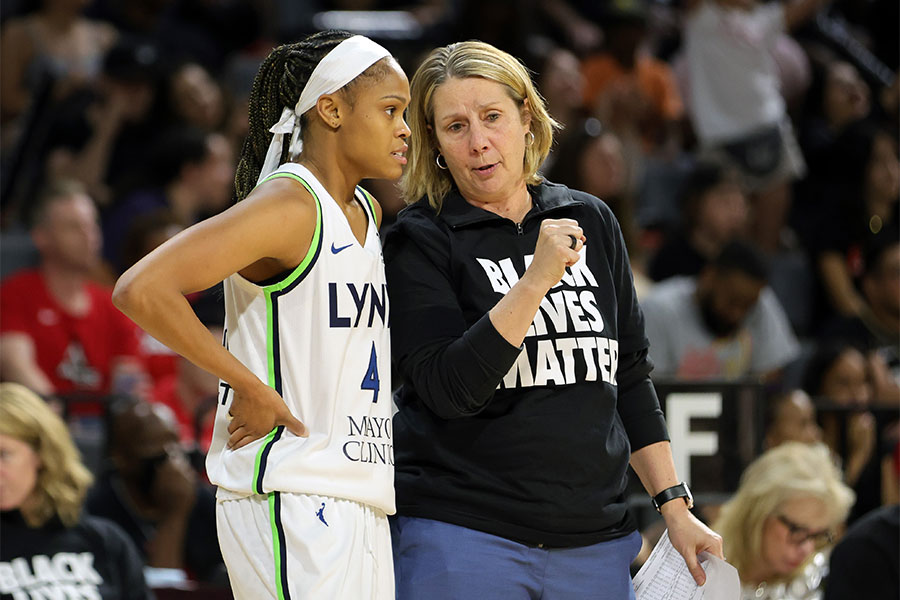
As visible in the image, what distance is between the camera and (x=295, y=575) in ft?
7.61

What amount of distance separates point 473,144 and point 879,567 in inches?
84.0

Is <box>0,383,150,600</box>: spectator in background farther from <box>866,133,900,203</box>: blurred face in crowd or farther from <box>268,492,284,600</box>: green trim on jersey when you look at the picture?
<box>866,133,900,203</box>: blurred face in crowd

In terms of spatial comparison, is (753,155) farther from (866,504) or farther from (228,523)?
(228,523)

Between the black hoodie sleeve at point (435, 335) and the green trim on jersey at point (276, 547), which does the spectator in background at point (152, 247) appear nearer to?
the black hoodie sleeve at point (435, 335)

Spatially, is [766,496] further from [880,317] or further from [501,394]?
[880,317]

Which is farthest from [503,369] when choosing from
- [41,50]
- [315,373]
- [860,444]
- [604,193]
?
[41,50]

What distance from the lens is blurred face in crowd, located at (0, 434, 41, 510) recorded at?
4363 mm

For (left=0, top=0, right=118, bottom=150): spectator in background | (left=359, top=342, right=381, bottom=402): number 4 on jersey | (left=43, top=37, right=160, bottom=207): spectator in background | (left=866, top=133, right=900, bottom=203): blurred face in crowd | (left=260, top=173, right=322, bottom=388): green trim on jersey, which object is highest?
(left=0, top=0, right=118, bottom=150): spectator in background

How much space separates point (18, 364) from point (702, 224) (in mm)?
3588

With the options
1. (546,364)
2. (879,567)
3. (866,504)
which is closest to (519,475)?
(546,364)

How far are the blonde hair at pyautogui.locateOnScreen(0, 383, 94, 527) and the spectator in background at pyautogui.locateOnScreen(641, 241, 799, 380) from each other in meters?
2.66

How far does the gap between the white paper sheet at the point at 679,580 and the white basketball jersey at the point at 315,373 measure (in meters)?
0.61

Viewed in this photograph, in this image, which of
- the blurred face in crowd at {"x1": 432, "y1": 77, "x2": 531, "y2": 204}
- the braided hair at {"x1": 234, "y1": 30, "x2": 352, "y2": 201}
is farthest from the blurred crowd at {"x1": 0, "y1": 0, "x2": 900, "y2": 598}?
the braided hair at {"x1": 234, "y1": 30, "x2": 352, "y2": 201}

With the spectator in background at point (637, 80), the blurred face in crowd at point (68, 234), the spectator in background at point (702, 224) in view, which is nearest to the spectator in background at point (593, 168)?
the spectator in background at point (702, 224)
